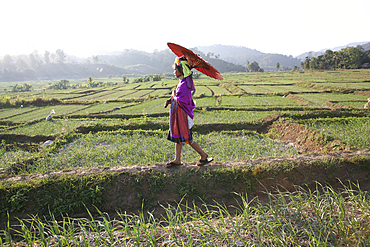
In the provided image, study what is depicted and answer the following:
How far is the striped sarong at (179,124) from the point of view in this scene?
338 centimetres

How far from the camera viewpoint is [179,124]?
3402mm

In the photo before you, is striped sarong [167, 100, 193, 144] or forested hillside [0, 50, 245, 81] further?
forested hillside [0, 50, 245, 81]

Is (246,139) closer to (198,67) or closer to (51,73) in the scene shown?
(198,67)

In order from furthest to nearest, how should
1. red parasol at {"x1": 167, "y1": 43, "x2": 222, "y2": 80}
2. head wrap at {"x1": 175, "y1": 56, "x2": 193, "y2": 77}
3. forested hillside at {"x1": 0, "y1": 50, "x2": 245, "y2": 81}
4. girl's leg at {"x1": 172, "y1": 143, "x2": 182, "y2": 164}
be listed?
forested hillside at {"x1": 0, "y1": 50, "x2": 245, "y2": 81} → girl's leg at {"x1": 172, "y1": 143, "x2": 182, "y2": 164} → red parasol at {"x1": 167, "y1": 43, "x2": 222, "y2": 80} → head wrap at {"x1": 175, "y1": 56, "x2": 193, "y2": 77}

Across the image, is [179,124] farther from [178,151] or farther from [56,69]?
[56,69]

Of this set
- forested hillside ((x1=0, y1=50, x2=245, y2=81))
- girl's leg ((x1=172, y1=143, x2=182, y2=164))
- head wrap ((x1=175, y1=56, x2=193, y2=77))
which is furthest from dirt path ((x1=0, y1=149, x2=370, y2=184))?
forested hillside ((x1=0, y1=50, x2=245, y2=81))

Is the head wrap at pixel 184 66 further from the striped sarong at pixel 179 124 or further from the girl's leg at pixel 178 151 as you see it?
the girl's leg at pixel 178 151

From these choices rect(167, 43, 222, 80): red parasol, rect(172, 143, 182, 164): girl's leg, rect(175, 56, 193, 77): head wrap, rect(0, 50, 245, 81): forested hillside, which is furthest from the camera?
rect(0, 50, 245, 81): forested hillside

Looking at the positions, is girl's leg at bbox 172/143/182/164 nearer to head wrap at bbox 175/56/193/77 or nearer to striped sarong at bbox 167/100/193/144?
striped sarong at bbox 167/100/193/144

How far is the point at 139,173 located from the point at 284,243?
2619 mm

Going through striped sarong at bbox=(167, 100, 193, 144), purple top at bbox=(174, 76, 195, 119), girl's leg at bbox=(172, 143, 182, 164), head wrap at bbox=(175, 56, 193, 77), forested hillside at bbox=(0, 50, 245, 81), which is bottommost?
girl's leg at bbox=(172, 143, 182, 164)

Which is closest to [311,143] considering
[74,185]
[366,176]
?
[366,176]

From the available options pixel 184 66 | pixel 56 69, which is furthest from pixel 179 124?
pixel 56 69

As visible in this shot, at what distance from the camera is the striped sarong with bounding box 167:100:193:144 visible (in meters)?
3.38
